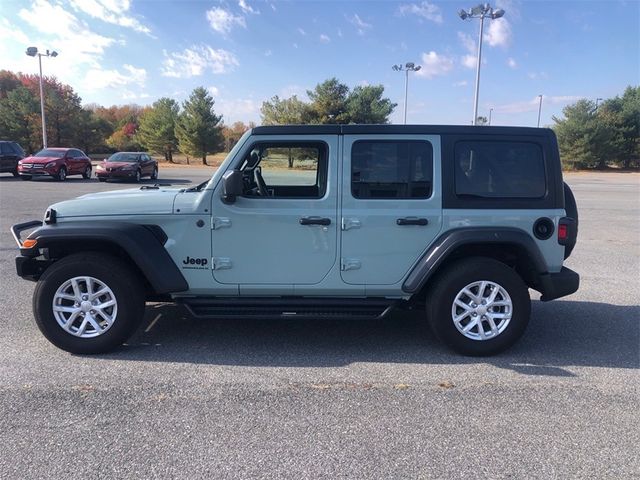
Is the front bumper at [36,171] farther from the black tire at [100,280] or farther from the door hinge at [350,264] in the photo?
the door hinge at [350,264]

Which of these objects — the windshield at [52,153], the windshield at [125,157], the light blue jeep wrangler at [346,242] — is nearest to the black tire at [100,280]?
the light blue jeep wrangler at [346,242]

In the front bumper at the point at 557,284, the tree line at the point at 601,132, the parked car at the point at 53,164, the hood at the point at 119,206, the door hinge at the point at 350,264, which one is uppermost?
the tree line at the point at 601,132

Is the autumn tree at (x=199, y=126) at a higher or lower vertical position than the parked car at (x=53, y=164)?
higher

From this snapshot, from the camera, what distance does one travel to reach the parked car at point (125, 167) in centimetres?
2358

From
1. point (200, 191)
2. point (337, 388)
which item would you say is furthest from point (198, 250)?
point (337, 388)

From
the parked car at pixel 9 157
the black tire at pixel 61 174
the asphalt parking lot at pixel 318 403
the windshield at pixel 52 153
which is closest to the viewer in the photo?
the asphalt parking lot at pixel 318 403

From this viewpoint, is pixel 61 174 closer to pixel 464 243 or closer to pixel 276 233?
pixel 276 233

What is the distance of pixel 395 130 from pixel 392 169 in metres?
0.34

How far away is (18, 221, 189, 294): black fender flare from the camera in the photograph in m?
4.03

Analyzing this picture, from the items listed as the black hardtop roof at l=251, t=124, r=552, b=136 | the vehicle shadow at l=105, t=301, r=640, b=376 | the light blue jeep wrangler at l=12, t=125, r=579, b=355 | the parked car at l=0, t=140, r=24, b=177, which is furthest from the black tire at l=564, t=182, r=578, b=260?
the parked car at l=0, t=140, r=24, b=177

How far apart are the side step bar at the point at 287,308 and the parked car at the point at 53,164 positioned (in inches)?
851

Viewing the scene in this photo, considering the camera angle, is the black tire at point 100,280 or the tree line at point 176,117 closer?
the black tire at point 100,280

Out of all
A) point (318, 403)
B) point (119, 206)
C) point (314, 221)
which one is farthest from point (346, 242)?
point (119, 206)

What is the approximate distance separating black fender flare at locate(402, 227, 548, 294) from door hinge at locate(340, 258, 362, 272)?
0.45m
